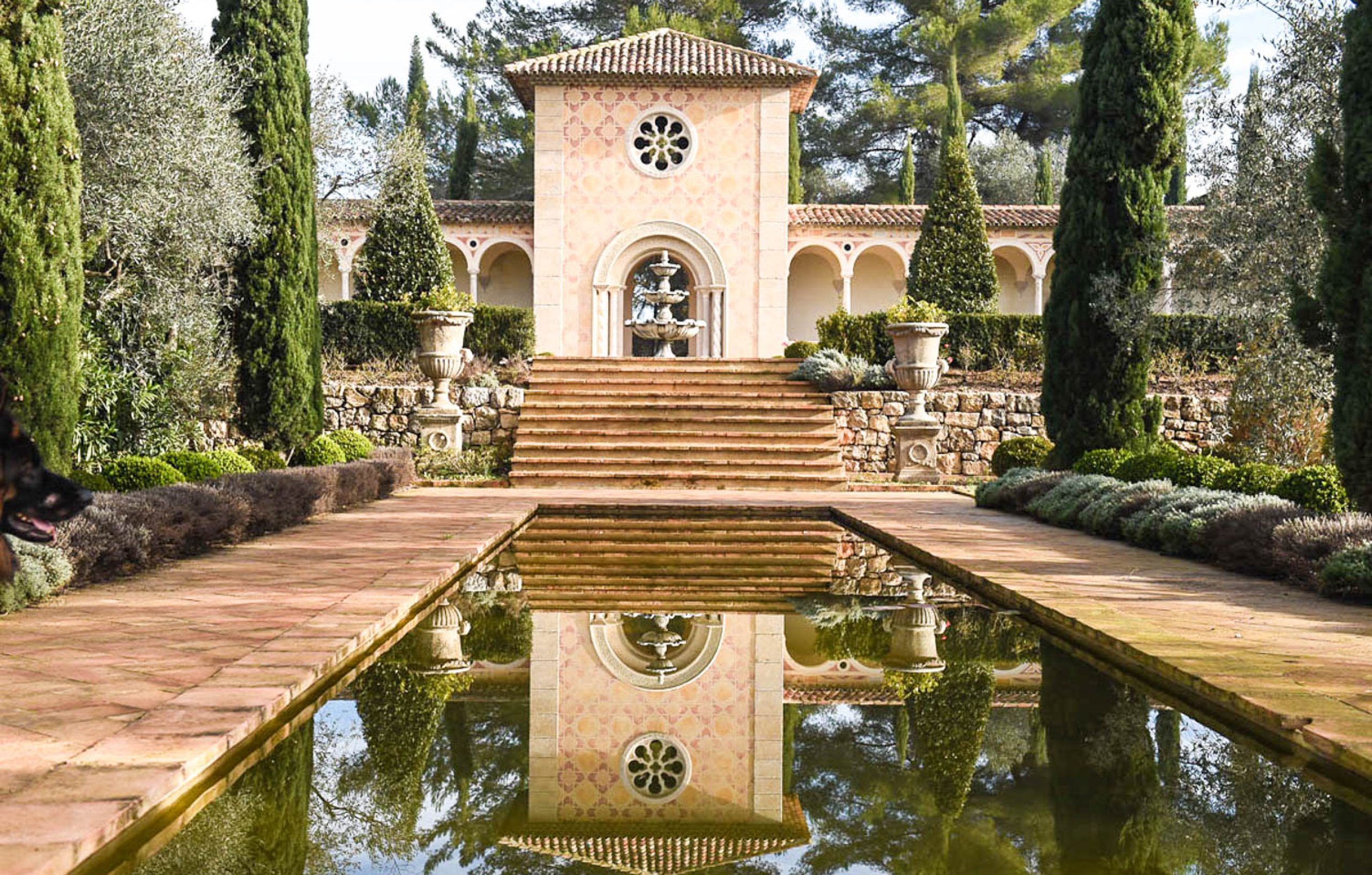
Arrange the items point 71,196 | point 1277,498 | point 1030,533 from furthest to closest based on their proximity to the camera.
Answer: point 1030,533, point 1277,498, point 71,196

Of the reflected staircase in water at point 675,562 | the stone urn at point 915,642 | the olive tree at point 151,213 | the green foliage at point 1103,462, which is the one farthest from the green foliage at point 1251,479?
the olive tree at point 151,213

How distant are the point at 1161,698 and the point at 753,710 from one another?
1.39 m

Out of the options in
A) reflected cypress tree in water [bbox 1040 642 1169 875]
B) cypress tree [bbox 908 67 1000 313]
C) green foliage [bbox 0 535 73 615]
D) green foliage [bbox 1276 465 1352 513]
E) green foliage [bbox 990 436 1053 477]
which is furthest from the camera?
cypress tree [bbox 908 67 1000 313]

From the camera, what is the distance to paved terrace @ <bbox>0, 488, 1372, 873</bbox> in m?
2.66

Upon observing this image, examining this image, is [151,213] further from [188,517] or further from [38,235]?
[188,517]

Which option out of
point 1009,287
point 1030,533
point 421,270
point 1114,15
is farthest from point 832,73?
point 1030,533

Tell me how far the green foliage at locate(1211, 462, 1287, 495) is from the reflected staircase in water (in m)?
2.96

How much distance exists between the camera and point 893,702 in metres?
3.88

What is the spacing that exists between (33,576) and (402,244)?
15.8 metres

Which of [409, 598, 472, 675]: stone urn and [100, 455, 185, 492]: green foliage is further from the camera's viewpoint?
[100, 455, 185, 492]: green foliage

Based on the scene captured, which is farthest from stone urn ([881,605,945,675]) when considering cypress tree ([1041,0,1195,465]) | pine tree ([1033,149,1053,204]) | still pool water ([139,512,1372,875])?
pine tree ([1033,149,1053,204])

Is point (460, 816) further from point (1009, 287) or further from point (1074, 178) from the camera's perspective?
point (1009, 287)

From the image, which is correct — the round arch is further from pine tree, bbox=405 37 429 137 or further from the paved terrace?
pine tree, bbox=405 37 429 137

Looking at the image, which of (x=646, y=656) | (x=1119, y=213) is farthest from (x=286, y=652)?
(x=1119, y=213)
